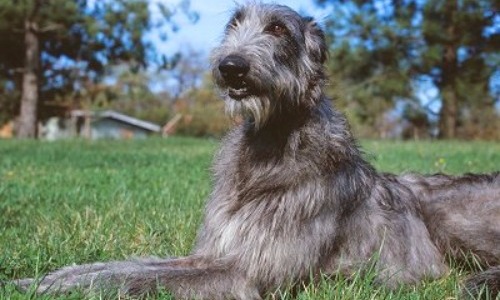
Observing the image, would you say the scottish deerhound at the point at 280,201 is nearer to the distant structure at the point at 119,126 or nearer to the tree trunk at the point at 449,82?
the tree trunk at the point at 449,82

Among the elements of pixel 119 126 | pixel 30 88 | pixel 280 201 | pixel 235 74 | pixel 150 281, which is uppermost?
pixel 235 74

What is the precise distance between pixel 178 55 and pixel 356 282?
1037 inches

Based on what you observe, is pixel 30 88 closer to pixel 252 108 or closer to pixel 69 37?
pixel 69 37

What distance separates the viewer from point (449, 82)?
2711 centimetres

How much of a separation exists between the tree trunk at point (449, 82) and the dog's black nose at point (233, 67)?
937 inches

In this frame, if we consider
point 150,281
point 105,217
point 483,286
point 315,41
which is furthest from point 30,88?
point 483,286

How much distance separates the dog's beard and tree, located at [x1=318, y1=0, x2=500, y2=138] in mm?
22751

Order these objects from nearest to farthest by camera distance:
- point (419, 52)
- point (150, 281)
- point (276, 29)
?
point (150, 281)
point (276, 29)
point (419, 52)

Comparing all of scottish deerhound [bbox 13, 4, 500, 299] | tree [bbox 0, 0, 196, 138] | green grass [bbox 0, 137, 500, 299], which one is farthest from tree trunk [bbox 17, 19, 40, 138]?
scottish deerhound [bbox 13, 4, 500, 299]

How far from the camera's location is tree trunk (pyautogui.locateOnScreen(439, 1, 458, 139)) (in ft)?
85.4

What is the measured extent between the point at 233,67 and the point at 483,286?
1.85 meters

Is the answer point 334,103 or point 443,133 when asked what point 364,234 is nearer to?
point 334,103

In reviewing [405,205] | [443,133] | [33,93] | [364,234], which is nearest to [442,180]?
[405,205]

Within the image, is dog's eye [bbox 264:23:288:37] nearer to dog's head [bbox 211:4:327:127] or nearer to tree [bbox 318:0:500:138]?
dog's head [bbox 211:4:327:127]
